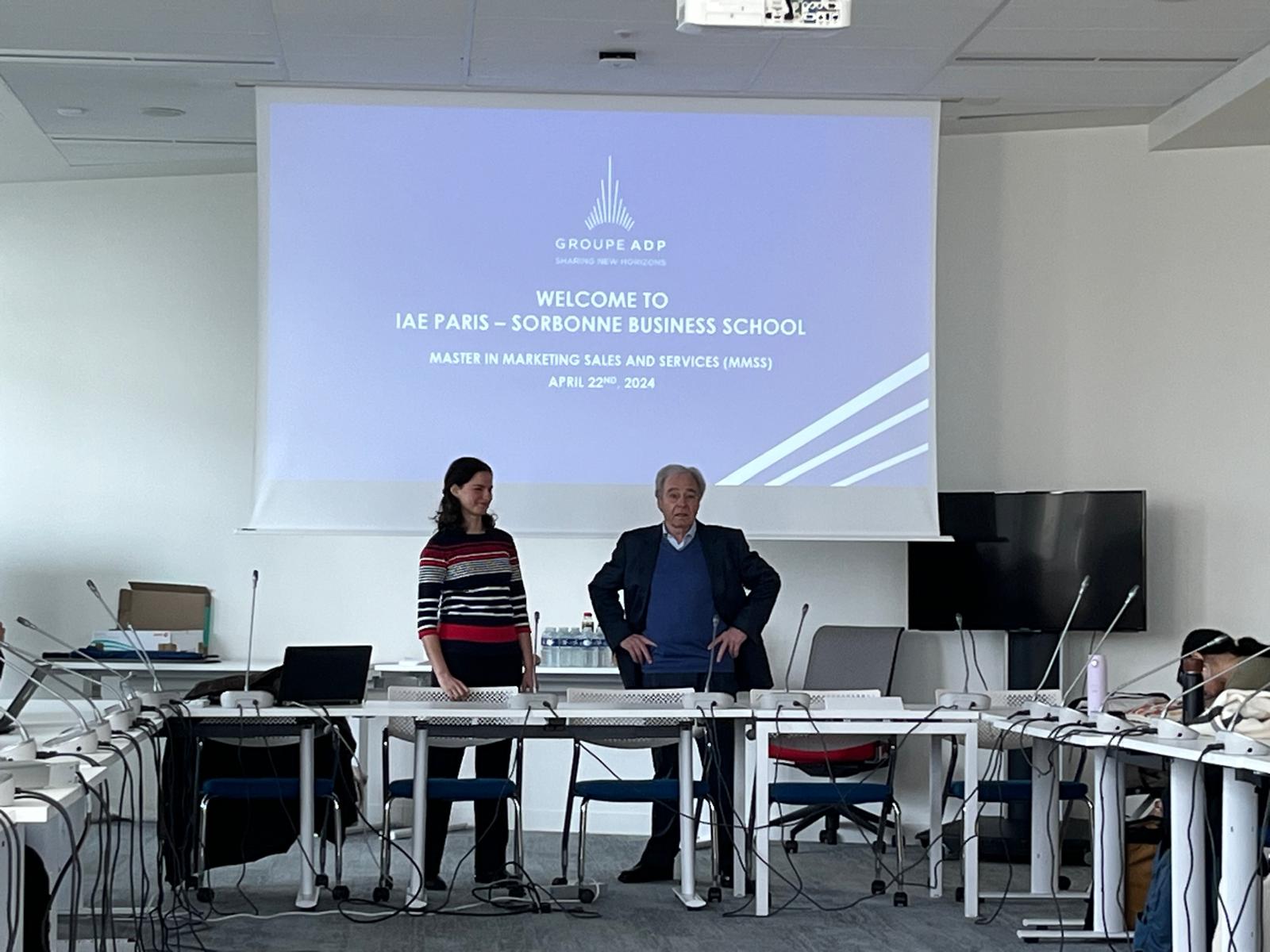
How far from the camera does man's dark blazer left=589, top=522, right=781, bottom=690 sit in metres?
5.96

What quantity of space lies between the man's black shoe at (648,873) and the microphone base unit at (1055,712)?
1.41 m

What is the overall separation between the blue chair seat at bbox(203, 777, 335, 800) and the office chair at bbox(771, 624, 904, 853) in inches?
73.9

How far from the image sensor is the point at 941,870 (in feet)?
19.2

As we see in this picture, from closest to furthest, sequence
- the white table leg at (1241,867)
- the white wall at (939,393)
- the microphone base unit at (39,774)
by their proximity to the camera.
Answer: the microphone base unit at (39,774)
the white table leg at (1241,867)
the white wall at (939,393)

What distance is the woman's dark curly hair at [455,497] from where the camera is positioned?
5.61 meters

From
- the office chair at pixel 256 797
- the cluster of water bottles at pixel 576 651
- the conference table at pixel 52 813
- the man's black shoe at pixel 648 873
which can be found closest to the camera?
the conference table at pixel 52 813

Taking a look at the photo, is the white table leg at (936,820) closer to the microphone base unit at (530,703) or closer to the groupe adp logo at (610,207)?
the microphone base unit at (530,703)

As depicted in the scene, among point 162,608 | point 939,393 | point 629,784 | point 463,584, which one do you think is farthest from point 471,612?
point 939,393

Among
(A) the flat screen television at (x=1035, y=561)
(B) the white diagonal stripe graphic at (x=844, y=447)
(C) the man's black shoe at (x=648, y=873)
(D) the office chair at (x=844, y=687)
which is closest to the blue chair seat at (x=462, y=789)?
(C) the man's black shoe at (x=648, y=873)

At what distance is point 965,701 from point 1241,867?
63.4 inches

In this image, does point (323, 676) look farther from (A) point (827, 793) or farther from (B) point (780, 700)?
(A) point (827, 793)

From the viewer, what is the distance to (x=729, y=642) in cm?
588

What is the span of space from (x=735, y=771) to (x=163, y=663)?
112 inches

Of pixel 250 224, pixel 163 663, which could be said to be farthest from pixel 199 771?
pixel 250 224
